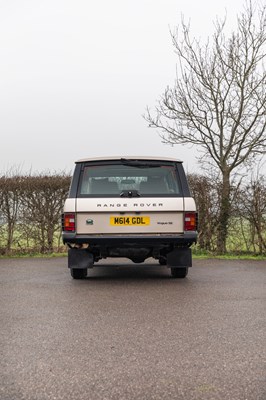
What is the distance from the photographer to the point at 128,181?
9.35m

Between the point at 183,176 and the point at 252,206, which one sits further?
the point at 252,206

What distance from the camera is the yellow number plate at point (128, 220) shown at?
9.17 m

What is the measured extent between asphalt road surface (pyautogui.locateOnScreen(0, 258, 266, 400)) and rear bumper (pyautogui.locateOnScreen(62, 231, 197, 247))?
702mm

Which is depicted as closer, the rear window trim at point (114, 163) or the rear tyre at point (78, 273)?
the rear window trim at point (114, 163)

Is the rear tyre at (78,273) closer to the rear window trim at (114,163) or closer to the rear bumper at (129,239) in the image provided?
the rear bumper at (129,239)

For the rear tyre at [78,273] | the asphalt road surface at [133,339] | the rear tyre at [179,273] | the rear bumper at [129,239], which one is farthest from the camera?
the rear tyre at [179,273]

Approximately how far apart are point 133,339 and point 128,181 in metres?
4.18

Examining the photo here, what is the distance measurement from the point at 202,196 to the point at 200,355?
9601 mm

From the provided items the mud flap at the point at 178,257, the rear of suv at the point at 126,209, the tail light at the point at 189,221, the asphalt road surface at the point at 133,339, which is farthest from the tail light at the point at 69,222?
the tail light at the point at 189,221

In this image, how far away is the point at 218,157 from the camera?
52.3 feet

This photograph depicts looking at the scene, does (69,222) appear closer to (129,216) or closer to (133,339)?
(129,216)

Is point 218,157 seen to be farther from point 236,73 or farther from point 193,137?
point 236,73

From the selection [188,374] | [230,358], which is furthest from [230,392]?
[230,358]

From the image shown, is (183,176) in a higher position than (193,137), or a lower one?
lower
